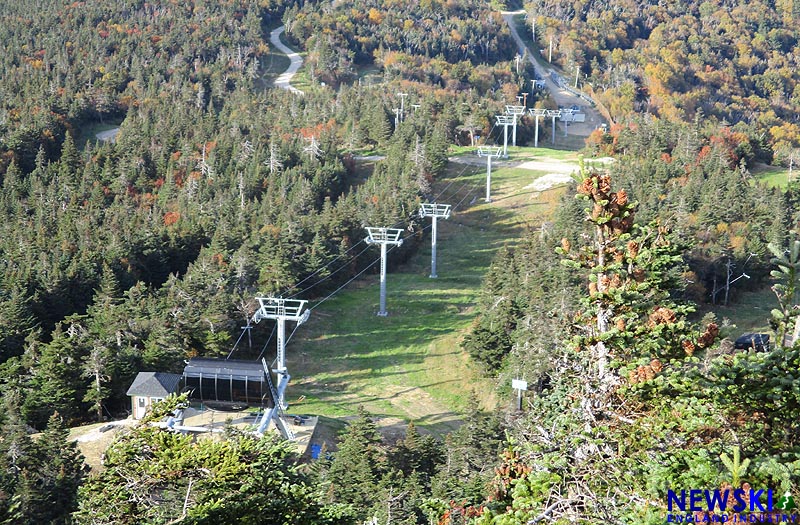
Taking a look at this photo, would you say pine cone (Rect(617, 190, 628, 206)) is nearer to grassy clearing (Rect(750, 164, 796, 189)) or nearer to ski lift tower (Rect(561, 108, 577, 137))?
grassy clearing (Rect(750, 164, 796, 189))

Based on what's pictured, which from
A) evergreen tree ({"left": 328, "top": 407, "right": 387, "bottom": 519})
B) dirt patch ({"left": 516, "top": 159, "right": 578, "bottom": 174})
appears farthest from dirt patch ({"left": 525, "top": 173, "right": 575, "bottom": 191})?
Answer: evergreen tree ({"left": 328, "top": 407, "right": 387, "bottom": 519})

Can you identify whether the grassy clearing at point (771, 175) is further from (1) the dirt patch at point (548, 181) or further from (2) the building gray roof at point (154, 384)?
(2) the building gray roof at point (154, 384)

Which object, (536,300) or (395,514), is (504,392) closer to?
(536,300)

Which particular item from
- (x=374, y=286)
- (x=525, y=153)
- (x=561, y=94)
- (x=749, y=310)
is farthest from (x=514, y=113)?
(x=561, y=94)

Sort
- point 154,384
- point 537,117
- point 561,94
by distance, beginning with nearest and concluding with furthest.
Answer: point 154,384, point 537,117, point 561,94

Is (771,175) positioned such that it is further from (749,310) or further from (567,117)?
(567,117)

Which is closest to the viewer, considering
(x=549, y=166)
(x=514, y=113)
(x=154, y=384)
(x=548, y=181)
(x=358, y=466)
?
(x=358, y=466)

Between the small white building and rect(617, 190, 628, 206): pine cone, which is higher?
rect(617, 190, 628, 206): pine cone
